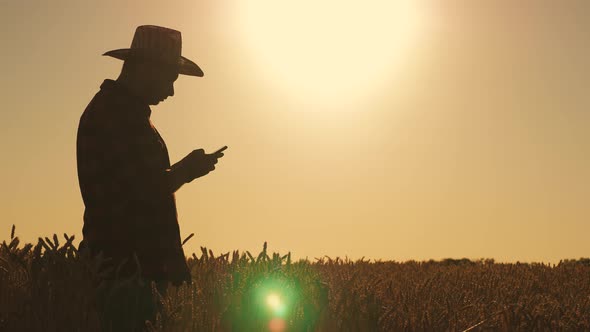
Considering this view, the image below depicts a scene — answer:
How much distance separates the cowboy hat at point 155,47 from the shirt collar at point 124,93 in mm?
223

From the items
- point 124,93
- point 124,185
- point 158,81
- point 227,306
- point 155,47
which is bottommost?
point 227,306

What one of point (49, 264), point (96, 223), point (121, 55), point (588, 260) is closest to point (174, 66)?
point (121, 55)

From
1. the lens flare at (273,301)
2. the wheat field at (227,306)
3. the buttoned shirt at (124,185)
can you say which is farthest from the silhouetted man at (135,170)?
the lens flare at (273,301)

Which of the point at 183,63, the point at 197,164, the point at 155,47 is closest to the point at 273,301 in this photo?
the point at 197,164

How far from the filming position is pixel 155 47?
543 cm

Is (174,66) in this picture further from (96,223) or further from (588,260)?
(588,260)

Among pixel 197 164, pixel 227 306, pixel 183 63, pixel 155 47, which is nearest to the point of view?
pixel 227 306

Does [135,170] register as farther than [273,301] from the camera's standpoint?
Yes

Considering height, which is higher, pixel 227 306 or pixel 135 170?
pixel 135 170

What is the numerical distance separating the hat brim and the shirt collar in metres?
0.20

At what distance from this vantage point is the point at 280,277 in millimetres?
4473

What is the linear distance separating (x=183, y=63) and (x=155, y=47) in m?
0.38

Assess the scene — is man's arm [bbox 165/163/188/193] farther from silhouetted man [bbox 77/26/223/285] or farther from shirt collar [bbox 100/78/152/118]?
shirt collar [bbox 100/78/152/118]

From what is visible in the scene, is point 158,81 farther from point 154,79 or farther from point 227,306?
point 227,306
